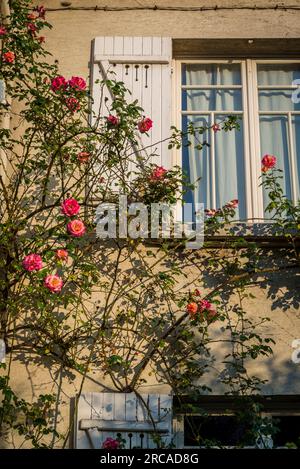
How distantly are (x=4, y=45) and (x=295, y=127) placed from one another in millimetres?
2302

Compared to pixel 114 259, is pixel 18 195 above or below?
above

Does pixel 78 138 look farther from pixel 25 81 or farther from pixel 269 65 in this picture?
pixel 269 65

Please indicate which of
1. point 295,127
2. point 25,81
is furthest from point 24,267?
point 295,127

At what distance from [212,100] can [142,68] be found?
1.98ft

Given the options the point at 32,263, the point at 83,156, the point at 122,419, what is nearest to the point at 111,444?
the point at 122,419

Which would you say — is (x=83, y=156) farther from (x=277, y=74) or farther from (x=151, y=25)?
(x=277, y=74)

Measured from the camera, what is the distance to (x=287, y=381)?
17.6ft

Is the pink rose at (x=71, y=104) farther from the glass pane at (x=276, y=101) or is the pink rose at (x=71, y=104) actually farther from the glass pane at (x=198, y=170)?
the glass pane at (x=276, y=101)

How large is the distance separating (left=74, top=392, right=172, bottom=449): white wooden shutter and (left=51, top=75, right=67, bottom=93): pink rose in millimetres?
2138

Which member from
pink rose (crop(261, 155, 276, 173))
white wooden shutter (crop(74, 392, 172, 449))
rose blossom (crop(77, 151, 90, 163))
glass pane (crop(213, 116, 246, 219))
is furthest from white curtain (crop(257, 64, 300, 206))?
white wooden shutter (crop(74, 392, 172, 449))

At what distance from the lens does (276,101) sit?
6484mm

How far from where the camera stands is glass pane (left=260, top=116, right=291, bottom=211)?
6.23 m

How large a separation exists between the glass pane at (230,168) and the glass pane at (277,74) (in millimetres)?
460
